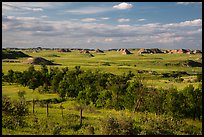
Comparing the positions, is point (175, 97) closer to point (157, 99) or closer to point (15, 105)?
point (157, 99)

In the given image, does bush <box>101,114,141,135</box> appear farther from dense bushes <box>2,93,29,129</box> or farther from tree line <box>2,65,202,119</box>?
tree line <box>2,65,202,119</box>

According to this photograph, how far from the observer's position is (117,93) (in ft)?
149

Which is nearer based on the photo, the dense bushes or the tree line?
the dense bushes

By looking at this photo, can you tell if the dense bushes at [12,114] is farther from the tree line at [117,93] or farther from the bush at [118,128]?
the tree line at [117,93]

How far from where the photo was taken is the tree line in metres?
36.7

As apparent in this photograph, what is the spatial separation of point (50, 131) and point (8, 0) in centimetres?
1341

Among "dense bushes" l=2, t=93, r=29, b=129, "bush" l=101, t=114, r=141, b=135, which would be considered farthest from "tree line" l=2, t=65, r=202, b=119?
"dense bushes" l=2, t=93, r=29, b=129

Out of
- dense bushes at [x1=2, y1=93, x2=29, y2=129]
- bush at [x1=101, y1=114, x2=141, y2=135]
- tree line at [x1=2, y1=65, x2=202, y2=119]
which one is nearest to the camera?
bush at [x1=101, y1=114, x2=141, y2=135]

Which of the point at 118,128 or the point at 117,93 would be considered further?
the point at 117,93

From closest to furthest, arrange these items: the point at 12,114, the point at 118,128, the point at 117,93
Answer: the point at 118,128 < the point at 12,114 < the point at 117,93

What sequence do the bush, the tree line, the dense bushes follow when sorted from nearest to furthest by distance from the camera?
the bush < the dense bushes < the tree line

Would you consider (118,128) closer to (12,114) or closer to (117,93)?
(12,114)

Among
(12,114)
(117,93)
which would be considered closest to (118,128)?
(12,114)

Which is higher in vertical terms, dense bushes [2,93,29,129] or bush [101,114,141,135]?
dense bushes [2,93,29,129]
